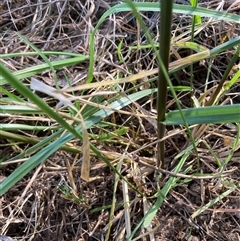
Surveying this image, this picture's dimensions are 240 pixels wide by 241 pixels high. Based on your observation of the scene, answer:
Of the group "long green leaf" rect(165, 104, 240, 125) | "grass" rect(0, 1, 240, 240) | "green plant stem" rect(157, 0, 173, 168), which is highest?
"green plant stem" rect(157, 0, 173, 168)

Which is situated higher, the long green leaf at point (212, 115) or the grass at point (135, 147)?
the long green leaf at point (212, 115)


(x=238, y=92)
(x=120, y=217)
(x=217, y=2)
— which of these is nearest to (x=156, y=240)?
(x=120, y=217)

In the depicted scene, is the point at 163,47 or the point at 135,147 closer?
the point at 163,47

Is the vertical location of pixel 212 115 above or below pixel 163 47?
below

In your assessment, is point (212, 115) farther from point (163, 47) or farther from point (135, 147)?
point (135, 147)

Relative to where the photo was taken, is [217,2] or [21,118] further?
[217,2]

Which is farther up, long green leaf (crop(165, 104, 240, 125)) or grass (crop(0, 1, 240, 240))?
long green leaf (crop(165, 104, 240, 125))

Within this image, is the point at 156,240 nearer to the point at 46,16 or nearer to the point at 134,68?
the point at 134,68

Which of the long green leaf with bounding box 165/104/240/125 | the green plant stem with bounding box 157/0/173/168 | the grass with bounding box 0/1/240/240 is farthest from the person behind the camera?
the grass with bounding box 0/1/240/240

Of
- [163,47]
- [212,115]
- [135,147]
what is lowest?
[135,147]

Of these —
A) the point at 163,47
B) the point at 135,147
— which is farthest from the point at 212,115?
the point at 135,147

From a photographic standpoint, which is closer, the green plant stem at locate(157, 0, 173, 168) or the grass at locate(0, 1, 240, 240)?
the green plant stem at locate(157, 0, 173, 168)
